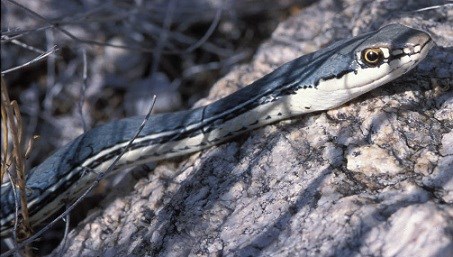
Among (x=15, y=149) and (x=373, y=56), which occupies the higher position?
(x=15, y=149)

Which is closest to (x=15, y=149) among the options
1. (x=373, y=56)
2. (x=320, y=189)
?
(x=320, y=189)

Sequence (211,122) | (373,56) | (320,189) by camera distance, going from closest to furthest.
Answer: (320,189) → (373,56) → (211,122)

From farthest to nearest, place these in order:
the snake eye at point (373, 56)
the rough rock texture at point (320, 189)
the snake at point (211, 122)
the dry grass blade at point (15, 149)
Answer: the snake at point (211, 122), the snake eye at point (373, 56), the dry grass blade at point (15, 149), the rough rock texture at point (320, 189)

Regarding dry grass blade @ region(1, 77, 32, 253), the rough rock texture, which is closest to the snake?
the rough rock texture

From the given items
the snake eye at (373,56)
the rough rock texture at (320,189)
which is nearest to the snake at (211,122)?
the snake eye at (373,56)

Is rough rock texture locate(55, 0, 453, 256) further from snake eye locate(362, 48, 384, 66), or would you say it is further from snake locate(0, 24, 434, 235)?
snake eye locate(362, 48, 384, 66)

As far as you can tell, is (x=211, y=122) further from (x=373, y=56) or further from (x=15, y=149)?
→ (x=15, y=149)

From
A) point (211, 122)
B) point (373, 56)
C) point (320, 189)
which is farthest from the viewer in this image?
point (211, 122)

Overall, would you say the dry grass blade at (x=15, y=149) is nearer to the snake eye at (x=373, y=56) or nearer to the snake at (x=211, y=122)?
the snake at (x=211, y=122)
